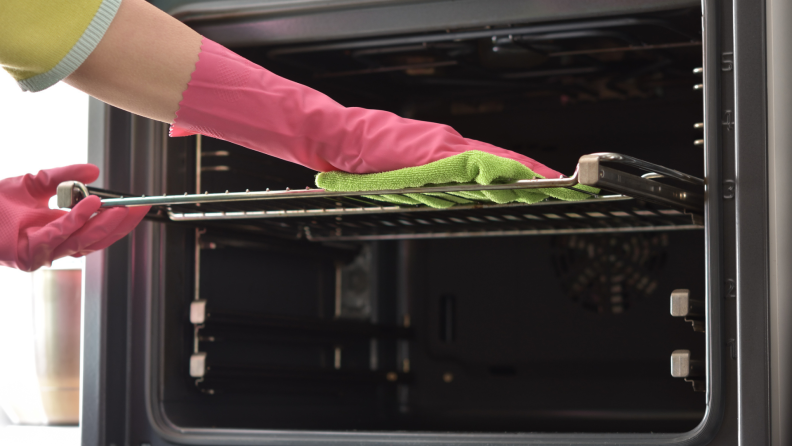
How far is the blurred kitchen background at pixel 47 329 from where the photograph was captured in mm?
1240

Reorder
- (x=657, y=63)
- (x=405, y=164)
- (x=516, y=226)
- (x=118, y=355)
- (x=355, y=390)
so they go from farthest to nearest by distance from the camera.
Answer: (x=355, y=390) < (x=516, y=226) < (x=657, y=63) < (x=118, y=355) < (x=405, y=164)

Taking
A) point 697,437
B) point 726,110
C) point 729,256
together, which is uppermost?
point 726,110

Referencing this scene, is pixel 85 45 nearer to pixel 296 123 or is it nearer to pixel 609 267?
pixel 296 123

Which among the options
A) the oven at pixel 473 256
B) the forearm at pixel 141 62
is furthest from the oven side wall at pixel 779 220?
the forearm at pixel 141 62

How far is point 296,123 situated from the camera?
873 mm

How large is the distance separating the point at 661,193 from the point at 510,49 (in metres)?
0.49

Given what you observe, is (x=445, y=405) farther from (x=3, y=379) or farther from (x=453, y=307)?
(x=3, y=379)

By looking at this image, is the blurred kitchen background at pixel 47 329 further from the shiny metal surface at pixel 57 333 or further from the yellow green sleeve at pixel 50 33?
the yellow green sleeve at pixel 50 33

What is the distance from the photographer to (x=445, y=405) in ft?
5.54

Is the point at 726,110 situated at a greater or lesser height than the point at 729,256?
greater

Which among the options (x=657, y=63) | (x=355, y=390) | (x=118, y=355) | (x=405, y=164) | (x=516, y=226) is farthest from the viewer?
(x=355, y=390)

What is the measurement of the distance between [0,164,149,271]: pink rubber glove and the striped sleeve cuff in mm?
182

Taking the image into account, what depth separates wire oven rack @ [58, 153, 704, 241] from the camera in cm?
81

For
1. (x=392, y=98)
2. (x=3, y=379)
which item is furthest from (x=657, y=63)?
(x=3, y=379)
